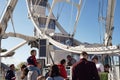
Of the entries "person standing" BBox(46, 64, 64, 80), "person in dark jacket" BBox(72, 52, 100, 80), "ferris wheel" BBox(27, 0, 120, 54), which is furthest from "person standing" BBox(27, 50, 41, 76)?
"ferris wheel" BBox(27, 0, 120, 54)

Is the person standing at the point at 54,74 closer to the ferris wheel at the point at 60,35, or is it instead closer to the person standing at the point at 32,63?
the person standing at the point at 32,63

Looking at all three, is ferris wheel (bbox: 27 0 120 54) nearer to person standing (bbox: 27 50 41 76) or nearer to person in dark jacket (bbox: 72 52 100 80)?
person standing (bbox: 27 50 41 76)

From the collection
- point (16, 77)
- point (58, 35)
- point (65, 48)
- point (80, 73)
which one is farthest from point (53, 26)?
point (80, 73)

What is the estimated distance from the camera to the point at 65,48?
36.0m

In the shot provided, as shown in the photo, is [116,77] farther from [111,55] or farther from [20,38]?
[20,38]

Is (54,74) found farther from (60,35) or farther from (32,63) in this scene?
(60,35)

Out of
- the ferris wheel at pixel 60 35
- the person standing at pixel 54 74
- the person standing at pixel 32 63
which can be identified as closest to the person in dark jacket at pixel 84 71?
the person standing at pixel 54 74

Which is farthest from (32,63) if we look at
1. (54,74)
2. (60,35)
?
(60,35)

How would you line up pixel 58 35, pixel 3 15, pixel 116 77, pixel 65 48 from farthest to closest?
pixel 58 35, pixel 65 48, pixel 3 15, pixel 116 77

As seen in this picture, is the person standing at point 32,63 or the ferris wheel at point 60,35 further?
the ferris wheel at point 60,35

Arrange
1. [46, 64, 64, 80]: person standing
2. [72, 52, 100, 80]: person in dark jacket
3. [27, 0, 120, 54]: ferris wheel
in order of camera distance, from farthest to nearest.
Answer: [27, 0, 120, 54]: ferris wheel
[46, 64, 64, 80]: person standing
[72, 52, 100, 80]: person in dark jacket

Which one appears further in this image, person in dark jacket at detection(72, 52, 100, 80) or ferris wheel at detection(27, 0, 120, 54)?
ferris wheel at detection(27, 0, 120, 54)

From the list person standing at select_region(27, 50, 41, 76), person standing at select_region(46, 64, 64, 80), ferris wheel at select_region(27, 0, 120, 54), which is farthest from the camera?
ferris wheel at select_region(27, 0, 120, 54)

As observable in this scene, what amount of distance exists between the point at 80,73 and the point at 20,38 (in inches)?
1522
